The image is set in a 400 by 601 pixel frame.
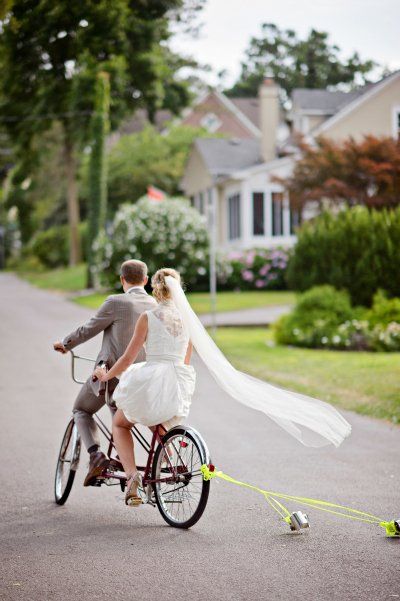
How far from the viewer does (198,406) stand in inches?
486

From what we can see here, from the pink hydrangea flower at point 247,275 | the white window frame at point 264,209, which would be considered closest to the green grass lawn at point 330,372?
the pink hydrangea flower at point 247,275

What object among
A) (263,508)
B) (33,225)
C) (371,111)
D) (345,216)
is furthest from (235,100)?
(263,508)

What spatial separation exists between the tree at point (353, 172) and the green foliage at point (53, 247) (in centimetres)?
2519

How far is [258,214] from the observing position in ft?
134

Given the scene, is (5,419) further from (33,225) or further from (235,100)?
(235,100)

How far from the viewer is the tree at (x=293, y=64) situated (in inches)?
2437

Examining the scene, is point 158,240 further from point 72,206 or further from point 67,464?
point 67,464

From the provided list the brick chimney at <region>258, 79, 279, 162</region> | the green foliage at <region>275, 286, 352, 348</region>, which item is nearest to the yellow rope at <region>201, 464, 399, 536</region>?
the green foliage at <region>275, 286, 352, 348</region>

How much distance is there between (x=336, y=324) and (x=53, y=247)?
122ft

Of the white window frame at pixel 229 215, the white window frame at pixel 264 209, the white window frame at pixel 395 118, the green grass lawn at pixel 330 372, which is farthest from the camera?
the white window frame at pixel 229 215

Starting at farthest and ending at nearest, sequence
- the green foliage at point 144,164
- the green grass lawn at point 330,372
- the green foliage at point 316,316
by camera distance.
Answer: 1. the green foliage at point 144,164
2. the green foliage at point 316,316
3. the green grass lawn at point 330,372

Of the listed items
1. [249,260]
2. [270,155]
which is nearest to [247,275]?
[249,260]

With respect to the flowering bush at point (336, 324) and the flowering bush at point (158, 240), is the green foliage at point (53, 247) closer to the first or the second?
the flowering bush at point (158, 240)

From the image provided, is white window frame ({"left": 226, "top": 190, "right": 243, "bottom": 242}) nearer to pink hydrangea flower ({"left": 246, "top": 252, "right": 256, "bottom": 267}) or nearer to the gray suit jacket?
pink hydrangea flower ({"left": 246, "top": 252, "right": 256, "bottom": 267})
